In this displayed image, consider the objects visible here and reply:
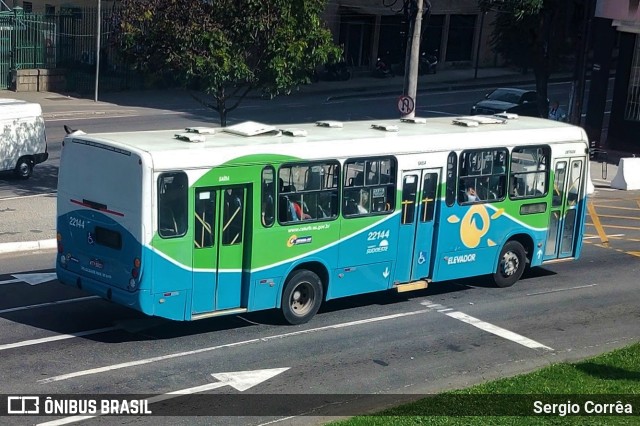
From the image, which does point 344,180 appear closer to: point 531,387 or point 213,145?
point 213,145

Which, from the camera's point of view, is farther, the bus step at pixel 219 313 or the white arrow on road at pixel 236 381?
the bus step at pixel 219 313

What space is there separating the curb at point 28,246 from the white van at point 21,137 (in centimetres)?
742

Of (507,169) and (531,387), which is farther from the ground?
(507,169)

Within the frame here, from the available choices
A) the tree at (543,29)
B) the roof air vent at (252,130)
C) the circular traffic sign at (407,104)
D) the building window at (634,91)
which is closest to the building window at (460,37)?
the tree at (543,29)

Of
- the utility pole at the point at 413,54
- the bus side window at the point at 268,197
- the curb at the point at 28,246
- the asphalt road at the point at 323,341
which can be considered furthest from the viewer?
the utility pole at the point at 413,54

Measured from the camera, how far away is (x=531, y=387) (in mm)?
12836

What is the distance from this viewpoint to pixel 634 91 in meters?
38.9

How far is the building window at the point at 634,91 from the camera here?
3856 centimetres

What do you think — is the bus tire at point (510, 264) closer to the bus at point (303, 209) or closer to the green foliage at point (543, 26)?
the bus at point (303, 209)

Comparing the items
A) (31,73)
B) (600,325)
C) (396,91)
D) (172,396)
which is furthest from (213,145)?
(396,91)

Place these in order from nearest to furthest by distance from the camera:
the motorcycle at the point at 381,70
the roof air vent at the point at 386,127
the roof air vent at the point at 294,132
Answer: the roof air vent at the point at 294,132
the roof air vent at the point at 386,127
the motorcycle at the point at 381,70

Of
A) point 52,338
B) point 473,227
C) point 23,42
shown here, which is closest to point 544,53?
point 473,227

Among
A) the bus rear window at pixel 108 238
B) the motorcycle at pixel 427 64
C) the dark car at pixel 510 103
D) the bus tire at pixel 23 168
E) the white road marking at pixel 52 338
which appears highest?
the motorcycle at pixel 427 64

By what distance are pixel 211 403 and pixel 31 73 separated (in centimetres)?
3620
